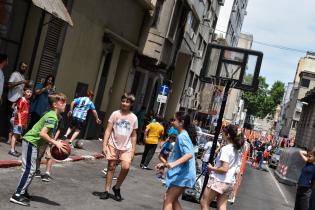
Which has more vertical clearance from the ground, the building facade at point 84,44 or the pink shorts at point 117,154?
the building facade at point 84,44

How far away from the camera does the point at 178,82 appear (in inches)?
1608

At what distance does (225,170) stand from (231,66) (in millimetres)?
5579

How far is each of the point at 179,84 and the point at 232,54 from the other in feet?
90.1

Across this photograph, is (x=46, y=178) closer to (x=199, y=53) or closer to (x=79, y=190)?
(x=79, y=190)

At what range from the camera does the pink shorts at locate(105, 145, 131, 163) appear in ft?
32.1

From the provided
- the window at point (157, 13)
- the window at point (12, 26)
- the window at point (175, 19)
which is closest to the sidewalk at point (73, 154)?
the window at point (12, 26)

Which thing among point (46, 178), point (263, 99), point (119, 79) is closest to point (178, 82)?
point (119, 79)

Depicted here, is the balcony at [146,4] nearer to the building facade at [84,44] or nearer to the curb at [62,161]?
the building facade at [84,44]

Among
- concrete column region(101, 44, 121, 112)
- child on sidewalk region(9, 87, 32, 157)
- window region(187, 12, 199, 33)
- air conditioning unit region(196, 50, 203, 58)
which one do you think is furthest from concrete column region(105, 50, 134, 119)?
air conditioning unit region(196, 50, 203, 58)

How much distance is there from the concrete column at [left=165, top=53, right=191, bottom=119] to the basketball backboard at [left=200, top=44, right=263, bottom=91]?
88.0 ft

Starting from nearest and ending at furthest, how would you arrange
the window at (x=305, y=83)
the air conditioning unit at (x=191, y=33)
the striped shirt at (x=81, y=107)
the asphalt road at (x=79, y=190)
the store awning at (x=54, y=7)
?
the asphalt road at (x=79, y=190)
the store awning at (x=54, y=7)
the striped shirt at (x=81, y=107)
the air conditioning unit at (x=191, y=33)
the window at (x=305, y=83)

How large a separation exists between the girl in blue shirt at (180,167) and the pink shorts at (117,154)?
7.17 ft

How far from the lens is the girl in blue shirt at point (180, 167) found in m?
7.55

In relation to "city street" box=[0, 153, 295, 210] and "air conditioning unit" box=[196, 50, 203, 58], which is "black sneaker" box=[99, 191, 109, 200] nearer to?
"city street" box=[0, 153, 295, 210]
